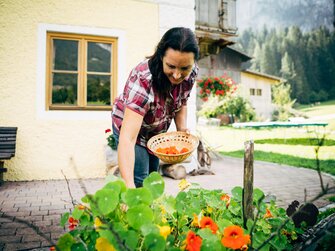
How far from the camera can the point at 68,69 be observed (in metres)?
5.56

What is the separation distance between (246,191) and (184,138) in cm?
110

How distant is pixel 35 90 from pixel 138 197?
4.42 metres

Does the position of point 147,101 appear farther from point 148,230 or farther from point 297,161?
point 297,161

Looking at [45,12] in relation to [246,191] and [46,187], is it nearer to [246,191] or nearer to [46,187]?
[46,187]

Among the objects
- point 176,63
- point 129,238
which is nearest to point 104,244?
point 129,238

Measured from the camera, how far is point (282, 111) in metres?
25.2

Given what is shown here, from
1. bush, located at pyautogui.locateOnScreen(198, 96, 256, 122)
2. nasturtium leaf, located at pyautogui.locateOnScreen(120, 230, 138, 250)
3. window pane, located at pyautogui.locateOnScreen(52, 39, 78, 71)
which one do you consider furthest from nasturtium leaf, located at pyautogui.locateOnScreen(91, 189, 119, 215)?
bush, located at pyautogui.locateOnScreen(198, 96, 256, 122)

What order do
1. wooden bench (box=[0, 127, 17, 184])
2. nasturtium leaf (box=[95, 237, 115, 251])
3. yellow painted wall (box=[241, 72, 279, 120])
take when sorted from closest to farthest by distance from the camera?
nasturtium leaf (box=[95, 237, 115, 251]) < wooden bench (box=[0, 127, 17, 184]) < yellow painted wall (box=[241, 72, 279, 120])

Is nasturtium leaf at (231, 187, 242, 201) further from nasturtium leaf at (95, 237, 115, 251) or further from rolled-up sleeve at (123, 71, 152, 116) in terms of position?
nasturtium leaf at (95, 237, 115, 251)

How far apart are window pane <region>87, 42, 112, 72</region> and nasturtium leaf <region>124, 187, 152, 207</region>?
15.5ft

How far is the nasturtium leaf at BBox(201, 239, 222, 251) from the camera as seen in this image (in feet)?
3.38

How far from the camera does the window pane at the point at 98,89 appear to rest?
5.45 m

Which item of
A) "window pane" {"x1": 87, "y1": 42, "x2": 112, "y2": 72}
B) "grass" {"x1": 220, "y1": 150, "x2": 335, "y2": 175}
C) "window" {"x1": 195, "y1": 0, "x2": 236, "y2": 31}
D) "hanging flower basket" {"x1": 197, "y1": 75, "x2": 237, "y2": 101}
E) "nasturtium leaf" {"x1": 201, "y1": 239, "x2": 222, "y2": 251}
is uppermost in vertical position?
"window" {"x1": 195, "y1": 0, "x2": 236, "y2": 31}

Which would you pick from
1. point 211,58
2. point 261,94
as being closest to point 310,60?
point 261,94
